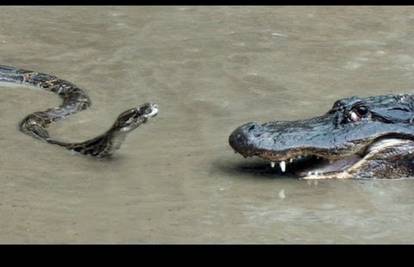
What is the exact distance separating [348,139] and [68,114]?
9.69ft

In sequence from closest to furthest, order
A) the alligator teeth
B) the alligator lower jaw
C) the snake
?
the alligator teeth → the alligator lower jaw → the snake

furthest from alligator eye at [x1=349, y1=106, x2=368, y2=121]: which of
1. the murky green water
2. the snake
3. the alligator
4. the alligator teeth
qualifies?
the snake

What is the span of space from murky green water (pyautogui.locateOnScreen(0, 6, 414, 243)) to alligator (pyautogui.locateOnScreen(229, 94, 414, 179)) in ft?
0.38

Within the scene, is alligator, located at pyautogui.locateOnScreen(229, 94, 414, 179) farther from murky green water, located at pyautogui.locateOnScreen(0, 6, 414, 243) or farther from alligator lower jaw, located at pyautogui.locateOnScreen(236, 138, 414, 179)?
murky green water, located at pyautogui.locateOnScreen(0, 6, 414, 243)

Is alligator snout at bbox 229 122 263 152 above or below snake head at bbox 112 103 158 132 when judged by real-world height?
above

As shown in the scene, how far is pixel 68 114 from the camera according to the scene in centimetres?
910

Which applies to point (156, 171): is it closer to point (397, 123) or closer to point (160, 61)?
point (397, 123)

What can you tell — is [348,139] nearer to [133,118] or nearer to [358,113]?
[358,113]

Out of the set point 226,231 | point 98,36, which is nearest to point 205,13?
point 98,36

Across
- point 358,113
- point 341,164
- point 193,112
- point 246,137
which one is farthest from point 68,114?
point 358,113

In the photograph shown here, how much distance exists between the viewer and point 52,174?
7281 millimetres

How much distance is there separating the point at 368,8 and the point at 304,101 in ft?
13.7

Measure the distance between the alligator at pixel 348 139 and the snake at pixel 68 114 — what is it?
997mm

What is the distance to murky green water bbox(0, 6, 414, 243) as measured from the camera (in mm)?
6332
